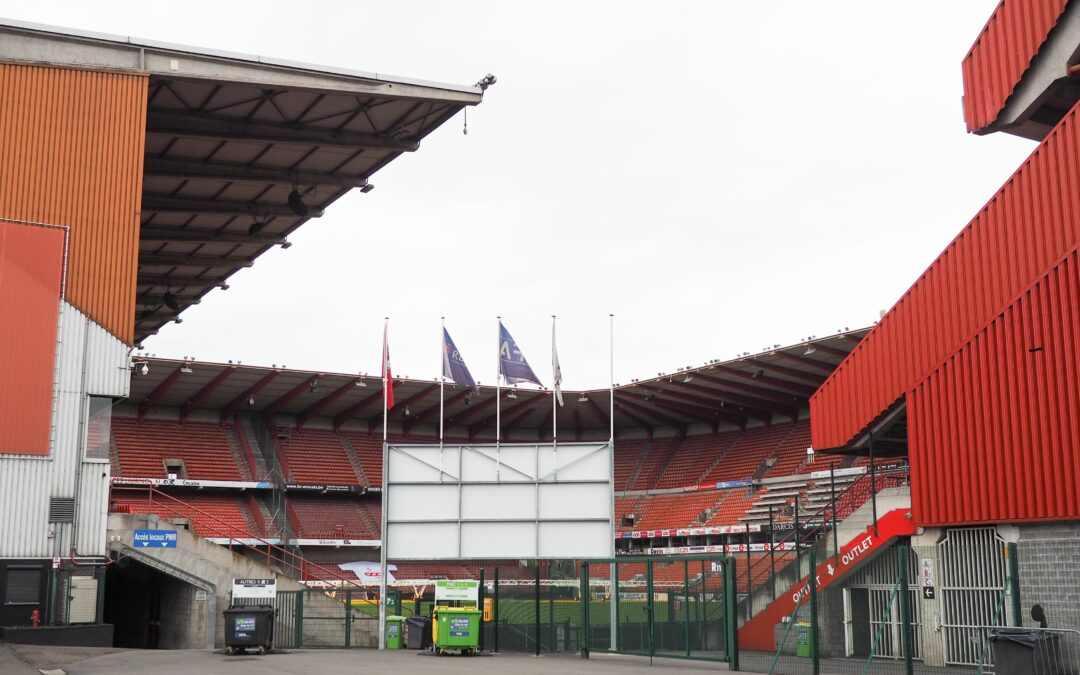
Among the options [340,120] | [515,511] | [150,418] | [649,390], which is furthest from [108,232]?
[649,390]

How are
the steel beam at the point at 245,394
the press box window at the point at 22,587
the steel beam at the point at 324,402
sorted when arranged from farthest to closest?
1. the steel beam at the point at 324,402
2. the steel beam at the point at 245,394
3. the press box window at the point at 22,587

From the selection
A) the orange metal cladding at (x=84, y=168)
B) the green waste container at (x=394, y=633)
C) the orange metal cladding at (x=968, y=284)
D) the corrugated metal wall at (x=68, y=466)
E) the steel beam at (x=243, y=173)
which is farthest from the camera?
the steel beam at (x=243, y=173)

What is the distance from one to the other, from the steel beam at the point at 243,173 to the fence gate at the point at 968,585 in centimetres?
2054

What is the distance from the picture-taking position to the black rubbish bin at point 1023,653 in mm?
15898

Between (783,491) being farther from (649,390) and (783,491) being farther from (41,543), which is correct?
(41,543)

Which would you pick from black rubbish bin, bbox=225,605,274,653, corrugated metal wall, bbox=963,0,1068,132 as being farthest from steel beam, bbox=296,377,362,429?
corrugated metal wall, bbox=963,0,1068,132

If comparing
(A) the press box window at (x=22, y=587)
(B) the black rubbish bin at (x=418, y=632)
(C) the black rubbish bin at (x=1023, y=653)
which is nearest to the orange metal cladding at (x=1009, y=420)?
(C) the black rubbish bin at (x=1023, y=653)

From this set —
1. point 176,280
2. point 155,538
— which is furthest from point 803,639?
point 176,280

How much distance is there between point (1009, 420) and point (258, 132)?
20.7 meters

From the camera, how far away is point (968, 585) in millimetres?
20891

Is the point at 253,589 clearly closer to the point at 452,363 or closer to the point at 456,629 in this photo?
the point at 456,629

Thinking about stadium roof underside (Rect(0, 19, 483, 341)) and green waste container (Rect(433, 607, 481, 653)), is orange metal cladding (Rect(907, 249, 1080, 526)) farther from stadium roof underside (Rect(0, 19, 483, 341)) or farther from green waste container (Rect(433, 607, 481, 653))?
stadium roof underside (Rect(0, 19, 483, 341))

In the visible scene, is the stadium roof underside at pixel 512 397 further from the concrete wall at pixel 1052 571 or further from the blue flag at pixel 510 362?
the concrete wall at pixel 1052 571

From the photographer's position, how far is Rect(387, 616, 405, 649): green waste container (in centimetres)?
2936
